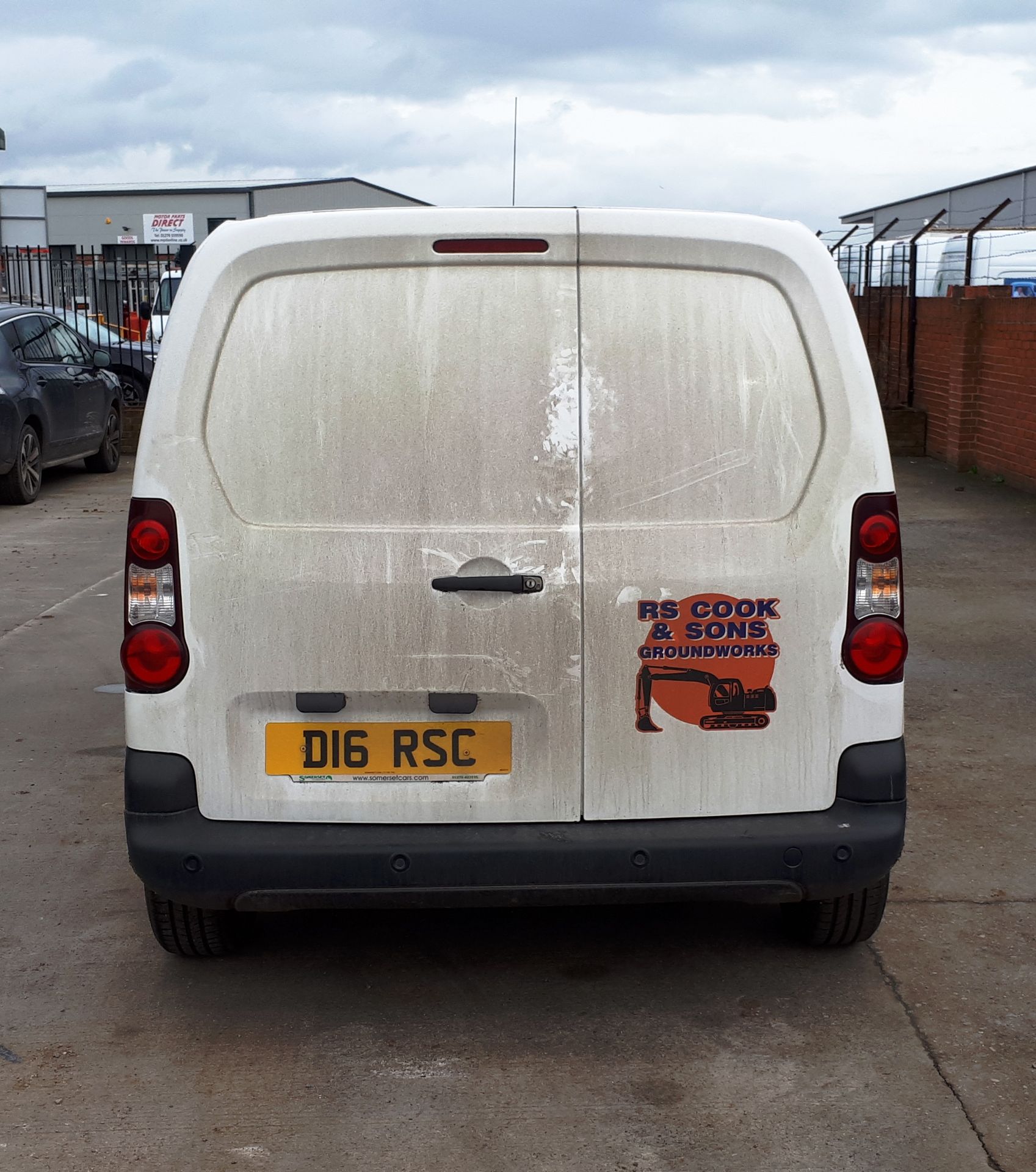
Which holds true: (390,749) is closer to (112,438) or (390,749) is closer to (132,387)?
(112,438)

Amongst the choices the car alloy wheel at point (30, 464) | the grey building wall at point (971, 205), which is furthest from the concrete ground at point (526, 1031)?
the grey building wall at point (971, 205)

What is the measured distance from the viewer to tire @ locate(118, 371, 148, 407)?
19.5 metres

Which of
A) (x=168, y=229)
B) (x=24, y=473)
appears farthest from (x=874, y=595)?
(x=168, y=229)

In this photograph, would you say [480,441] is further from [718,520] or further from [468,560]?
[718,520]

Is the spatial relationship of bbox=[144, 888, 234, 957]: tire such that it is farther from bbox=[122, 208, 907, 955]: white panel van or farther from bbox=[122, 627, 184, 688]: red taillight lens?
bbox=[122, 627, 184, 688]: red taillight lens

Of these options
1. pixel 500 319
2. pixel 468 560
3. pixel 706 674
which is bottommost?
pixel 706 674

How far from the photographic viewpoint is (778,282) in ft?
10.9

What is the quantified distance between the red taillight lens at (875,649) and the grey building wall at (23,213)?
2537cm

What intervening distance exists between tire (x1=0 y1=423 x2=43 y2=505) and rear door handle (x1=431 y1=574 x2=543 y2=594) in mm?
11090

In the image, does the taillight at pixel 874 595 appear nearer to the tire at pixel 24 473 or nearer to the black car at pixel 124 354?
the tire at pixel 24 473

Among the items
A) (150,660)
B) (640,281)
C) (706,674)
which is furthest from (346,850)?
(640,281)

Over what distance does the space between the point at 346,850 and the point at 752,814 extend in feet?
3.08

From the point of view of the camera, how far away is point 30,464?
45.5ft

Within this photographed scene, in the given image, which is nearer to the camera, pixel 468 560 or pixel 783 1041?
pixel 468 560
